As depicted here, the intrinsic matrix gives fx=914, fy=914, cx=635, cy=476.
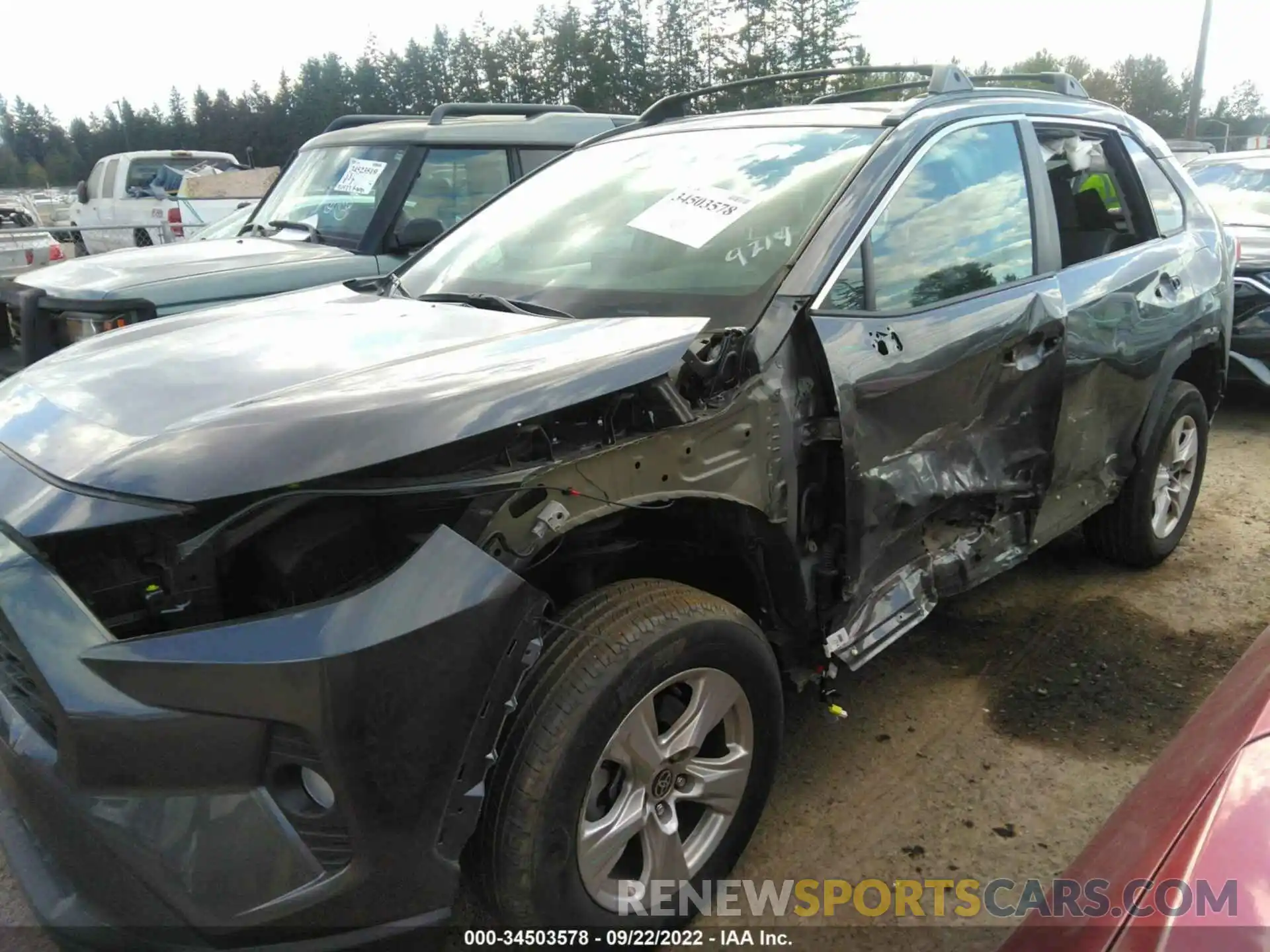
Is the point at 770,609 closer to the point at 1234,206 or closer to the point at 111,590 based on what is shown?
the point at 111,590

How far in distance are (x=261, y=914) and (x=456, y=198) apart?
5.34 metres

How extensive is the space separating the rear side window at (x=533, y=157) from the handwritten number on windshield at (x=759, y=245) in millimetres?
4244

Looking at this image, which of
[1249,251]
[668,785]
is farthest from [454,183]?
[1249,251]

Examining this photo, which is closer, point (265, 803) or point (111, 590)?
point (265, 803)

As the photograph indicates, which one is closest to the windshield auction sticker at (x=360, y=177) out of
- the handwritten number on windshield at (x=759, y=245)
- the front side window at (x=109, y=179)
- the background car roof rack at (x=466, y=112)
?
the background car roof rack at (x=466, y=112)

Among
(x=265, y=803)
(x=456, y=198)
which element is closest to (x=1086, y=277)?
(x=265, y=803)

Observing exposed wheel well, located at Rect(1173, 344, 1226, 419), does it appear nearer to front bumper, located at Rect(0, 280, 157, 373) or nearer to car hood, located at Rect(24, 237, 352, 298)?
car hood, located at Rect(24, 237, 352, 298)

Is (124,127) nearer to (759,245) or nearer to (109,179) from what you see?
(109,179)

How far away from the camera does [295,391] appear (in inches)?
72.7

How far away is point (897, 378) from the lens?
250 cm

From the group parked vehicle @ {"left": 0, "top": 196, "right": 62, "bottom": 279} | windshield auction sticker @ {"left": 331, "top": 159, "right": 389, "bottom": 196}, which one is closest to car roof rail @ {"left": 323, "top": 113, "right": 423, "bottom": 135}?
windshield auction sticker @ {"left": 331, "top": 159, "right": 389, "bottom": 196}

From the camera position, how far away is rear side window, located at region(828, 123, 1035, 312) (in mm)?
2574

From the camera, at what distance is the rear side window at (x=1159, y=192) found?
3.79m

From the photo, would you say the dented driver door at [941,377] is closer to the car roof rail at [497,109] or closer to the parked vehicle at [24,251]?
the car roof rail at [497,109]
